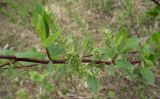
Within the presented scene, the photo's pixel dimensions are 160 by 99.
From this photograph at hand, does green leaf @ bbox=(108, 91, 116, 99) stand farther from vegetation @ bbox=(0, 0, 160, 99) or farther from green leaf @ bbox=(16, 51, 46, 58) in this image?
green leaf @ bbox=(16, 51, 46, 58)

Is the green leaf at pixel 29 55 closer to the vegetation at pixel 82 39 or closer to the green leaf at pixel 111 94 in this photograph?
the vegetation at pixel 82 39

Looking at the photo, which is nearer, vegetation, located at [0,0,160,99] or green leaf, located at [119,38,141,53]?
green leaf, located at [119,38,141,53]

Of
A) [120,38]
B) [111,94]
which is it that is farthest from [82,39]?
[120,38]

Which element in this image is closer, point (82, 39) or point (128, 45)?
point (128, 45)

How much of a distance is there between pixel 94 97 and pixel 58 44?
4.80 feet

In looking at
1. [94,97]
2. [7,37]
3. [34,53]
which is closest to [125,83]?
[94,97]

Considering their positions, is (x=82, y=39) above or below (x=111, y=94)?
above

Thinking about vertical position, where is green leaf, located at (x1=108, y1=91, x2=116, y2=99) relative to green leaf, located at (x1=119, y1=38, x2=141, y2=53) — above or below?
below

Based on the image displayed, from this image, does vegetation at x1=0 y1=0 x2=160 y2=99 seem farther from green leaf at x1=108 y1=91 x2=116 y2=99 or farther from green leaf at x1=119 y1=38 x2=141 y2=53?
green leaf at x1=119 y1=38 x2=141 y2=53

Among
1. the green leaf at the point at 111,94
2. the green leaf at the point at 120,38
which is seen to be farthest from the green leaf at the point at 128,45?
the green leaf at the point at 111,94

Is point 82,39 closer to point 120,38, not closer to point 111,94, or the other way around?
point 111,94

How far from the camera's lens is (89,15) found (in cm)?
292

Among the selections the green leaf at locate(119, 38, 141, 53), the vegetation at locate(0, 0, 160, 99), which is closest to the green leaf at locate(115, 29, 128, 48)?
the green leaf at locate(119, 38, 141, 53)

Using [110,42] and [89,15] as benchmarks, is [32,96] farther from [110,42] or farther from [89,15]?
[110,42]
